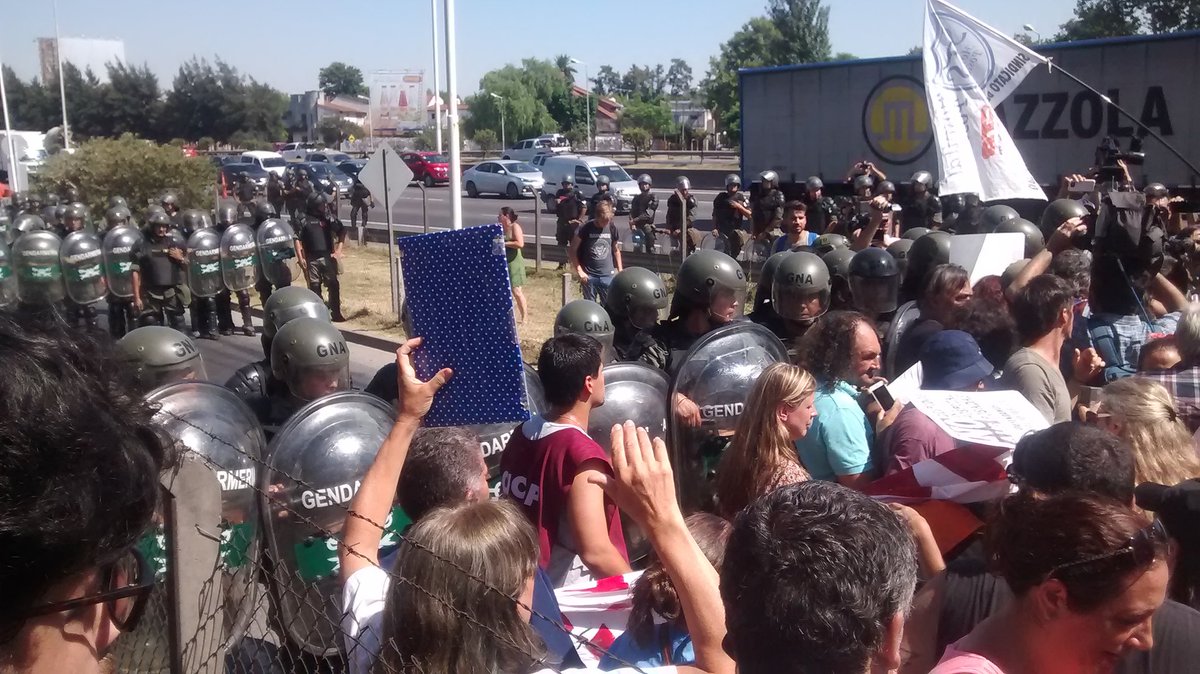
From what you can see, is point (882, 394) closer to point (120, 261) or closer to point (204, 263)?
point (204, 263)

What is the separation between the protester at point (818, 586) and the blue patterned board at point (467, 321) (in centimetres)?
109

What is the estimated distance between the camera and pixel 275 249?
13.4m

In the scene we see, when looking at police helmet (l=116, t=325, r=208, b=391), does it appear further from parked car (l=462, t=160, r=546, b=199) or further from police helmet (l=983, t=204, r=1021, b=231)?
parked car (l=462, t=160, r=546, b=199)

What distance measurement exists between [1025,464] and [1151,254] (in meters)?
3.27

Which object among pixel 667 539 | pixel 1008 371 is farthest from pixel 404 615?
pixel 1008 371

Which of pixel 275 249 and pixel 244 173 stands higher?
pixel 244 173

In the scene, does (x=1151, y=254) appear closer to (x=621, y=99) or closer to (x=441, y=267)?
(x=441, y=267)

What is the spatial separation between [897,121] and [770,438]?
17.8m

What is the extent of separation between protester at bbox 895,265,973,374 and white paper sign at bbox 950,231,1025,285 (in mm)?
1131

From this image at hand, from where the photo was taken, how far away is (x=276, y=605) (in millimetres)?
3879

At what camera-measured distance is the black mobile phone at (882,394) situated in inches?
167

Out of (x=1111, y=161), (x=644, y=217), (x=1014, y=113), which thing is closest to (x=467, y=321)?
(x=1111, y=161)

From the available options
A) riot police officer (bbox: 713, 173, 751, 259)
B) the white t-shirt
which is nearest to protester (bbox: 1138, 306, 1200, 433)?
the white t-shirt

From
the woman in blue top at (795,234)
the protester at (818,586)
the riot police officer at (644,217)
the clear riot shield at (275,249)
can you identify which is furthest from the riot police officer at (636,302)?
the riot police officer at (644,217)
